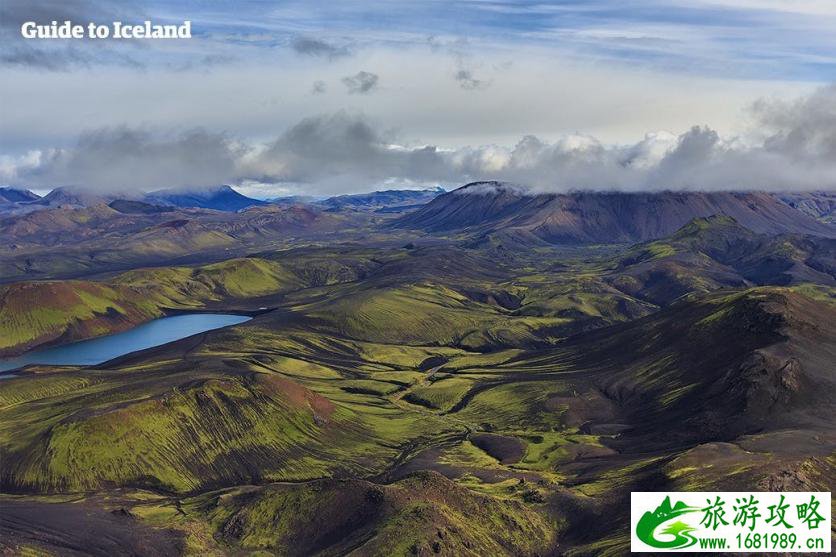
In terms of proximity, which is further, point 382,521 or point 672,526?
point 382,521

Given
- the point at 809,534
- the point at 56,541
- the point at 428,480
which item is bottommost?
the point at 56,541

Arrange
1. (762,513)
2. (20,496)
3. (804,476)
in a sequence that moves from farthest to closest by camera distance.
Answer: (20,496) → (804,476) → (762,513)

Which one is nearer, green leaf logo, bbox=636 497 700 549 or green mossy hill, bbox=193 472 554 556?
green leaf logo, bbox=636 497 700 549

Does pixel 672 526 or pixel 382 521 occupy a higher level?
pixel 382 521

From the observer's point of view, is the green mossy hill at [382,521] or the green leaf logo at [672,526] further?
the green mossy hill at [382,521]

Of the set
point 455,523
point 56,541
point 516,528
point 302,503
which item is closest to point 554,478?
point 516,528

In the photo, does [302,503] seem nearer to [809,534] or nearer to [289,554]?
[289,554]

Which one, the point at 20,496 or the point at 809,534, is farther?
the point at 20,496

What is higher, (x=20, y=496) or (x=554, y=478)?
(x=554, y=478)
